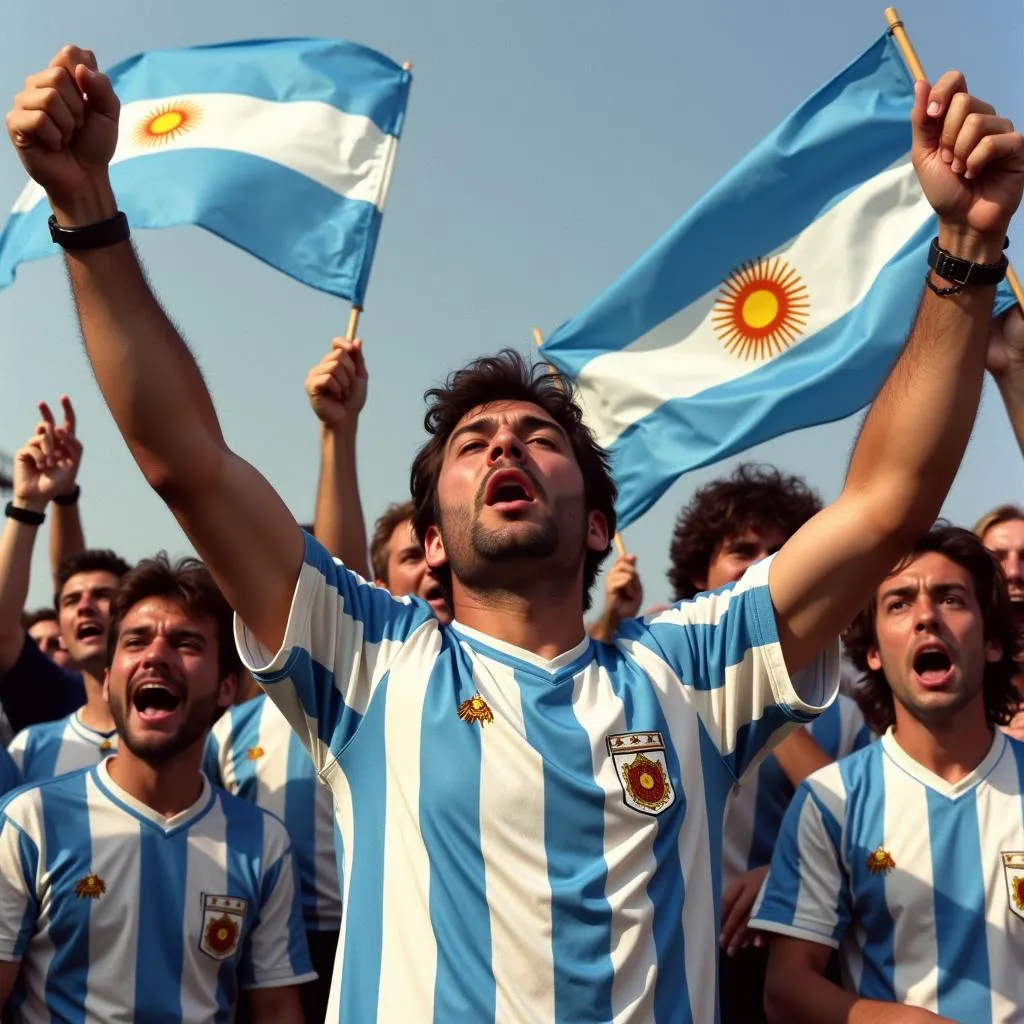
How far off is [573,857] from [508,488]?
0.97 meters

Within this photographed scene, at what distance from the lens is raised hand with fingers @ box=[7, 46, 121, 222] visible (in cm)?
274

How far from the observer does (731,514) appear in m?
5.86

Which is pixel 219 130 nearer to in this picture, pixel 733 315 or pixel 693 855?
pixel 733 315

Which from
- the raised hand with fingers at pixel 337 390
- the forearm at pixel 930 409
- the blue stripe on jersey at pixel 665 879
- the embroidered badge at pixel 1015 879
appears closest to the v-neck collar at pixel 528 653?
the blue stripe on jersey at pixel 665 879

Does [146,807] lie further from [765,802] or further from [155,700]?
[765,802]

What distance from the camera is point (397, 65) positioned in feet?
23.2

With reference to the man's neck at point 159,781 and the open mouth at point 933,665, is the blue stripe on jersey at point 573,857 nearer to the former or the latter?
the open mouth at point 933,665

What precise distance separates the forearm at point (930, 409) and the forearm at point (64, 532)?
5074 mm

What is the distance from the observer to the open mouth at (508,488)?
3.40 metres

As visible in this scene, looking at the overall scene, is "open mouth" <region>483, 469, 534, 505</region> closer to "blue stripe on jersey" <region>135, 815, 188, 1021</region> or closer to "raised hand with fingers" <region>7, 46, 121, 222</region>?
"raised hand with fingers" <region>7, 46, 121, 222</region>

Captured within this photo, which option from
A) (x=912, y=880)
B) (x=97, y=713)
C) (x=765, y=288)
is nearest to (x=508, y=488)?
(x=912, y=880)

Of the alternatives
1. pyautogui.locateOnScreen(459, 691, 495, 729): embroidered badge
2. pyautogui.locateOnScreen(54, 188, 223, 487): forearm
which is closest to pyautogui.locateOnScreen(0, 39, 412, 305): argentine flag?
pyautogui.locateOnScreen(54, 188, 223, 487): forearm

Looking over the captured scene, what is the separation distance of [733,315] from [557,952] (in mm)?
4151

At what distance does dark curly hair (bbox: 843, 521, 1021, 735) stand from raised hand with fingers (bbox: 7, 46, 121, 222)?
2801mm
